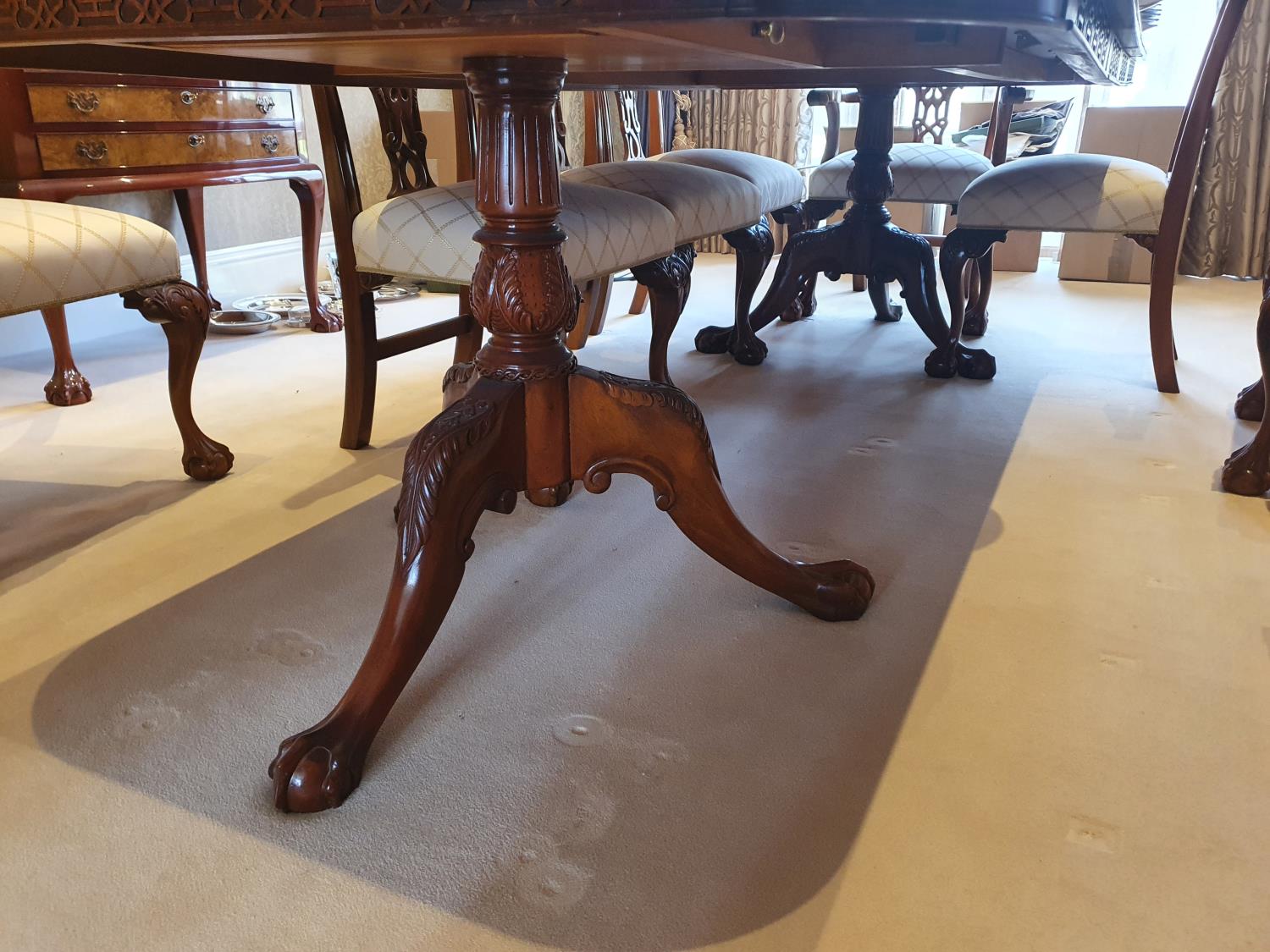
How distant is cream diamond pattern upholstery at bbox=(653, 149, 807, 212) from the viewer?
2225 millimetres

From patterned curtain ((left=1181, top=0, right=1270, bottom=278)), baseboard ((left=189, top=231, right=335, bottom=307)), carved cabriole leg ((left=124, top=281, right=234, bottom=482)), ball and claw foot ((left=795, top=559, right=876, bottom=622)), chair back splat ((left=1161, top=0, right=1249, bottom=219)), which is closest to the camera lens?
ball and claw foot ((left=795, top=559, right=876, bottom=622))

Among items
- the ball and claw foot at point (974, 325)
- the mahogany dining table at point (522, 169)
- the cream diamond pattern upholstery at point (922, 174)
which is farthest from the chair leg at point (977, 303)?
the mahogany dining table at point (522, 169)

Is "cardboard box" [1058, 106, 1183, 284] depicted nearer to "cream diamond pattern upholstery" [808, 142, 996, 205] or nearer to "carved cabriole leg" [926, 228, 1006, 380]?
"cream diamond pattern upholstery" [808, 142, 996, 205]

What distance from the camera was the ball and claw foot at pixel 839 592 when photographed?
1.19 m

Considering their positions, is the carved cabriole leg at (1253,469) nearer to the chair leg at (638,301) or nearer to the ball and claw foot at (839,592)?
the ball and claw foot at (839,592)

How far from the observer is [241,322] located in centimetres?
287

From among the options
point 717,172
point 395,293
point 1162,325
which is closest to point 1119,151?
point 1162,325

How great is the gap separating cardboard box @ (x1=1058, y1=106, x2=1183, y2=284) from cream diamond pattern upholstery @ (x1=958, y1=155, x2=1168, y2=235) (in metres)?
1.38

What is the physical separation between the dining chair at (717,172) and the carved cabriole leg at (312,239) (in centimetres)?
78

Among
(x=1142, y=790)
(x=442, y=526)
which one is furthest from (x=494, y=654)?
(x=1142, y=790)

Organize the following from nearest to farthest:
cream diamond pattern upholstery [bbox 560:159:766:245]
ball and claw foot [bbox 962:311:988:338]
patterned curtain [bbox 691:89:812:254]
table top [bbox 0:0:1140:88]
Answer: table top [bbox 0:0:1140:88] → cream diamond pattern upholstery [bbox 560:159:766:245] → ball and claw foot [bbox 962:311:988:338] → patterned curtain [bbox 691:89:812:254]

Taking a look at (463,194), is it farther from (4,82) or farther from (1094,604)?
(4,82)

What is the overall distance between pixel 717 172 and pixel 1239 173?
7.83 feet

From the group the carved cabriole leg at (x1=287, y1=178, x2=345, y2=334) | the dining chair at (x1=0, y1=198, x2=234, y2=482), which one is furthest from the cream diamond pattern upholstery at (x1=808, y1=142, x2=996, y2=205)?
the dining chair at (x1=0, y1=198, x2=234, y2=482)
